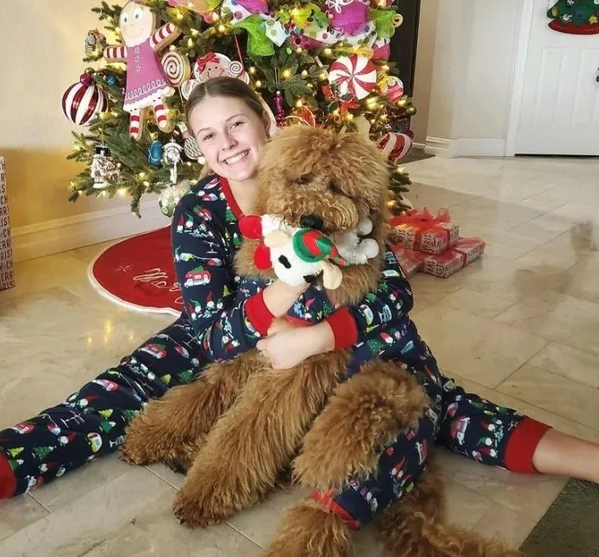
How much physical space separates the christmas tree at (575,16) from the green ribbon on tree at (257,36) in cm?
329

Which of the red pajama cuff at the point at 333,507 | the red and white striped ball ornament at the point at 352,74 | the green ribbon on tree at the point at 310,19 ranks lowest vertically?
the red pajama cuff at the point at 333,507

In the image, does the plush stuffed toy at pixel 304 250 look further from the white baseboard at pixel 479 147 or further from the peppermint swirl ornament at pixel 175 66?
the white baseboard at pixel 479 147

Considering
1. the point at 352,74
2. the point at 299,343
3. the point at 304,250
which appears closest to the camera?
the point at 304,250

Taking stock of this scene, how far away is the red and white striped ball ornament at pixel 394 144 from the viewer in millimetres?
2367

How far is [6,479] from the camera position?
1234mm

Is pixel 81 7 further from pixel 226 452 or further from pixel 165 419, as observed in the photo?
pixel 226 452

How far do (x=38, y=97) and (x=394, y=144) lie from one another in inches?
52.3

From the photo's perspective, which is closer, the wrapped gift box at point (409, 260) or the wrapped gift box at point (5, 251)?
the wrapped gift box at point (5, 251)

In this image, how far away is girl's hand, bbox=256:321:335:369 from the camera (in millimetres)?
1159

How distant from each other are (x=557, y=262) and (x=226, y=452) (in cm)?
193

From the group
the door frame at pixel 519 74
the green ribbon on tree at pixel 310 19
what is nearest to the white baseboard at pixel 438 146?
the door frame at pixel 519 74

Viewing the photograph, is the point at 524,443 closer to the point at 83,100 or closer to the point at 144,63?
the point at 144,63

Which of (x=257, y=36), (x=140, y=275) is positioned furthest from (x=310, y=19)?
(x=140, y=275)

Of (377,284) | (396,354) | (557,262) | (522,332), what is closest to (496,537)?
(396,354)
